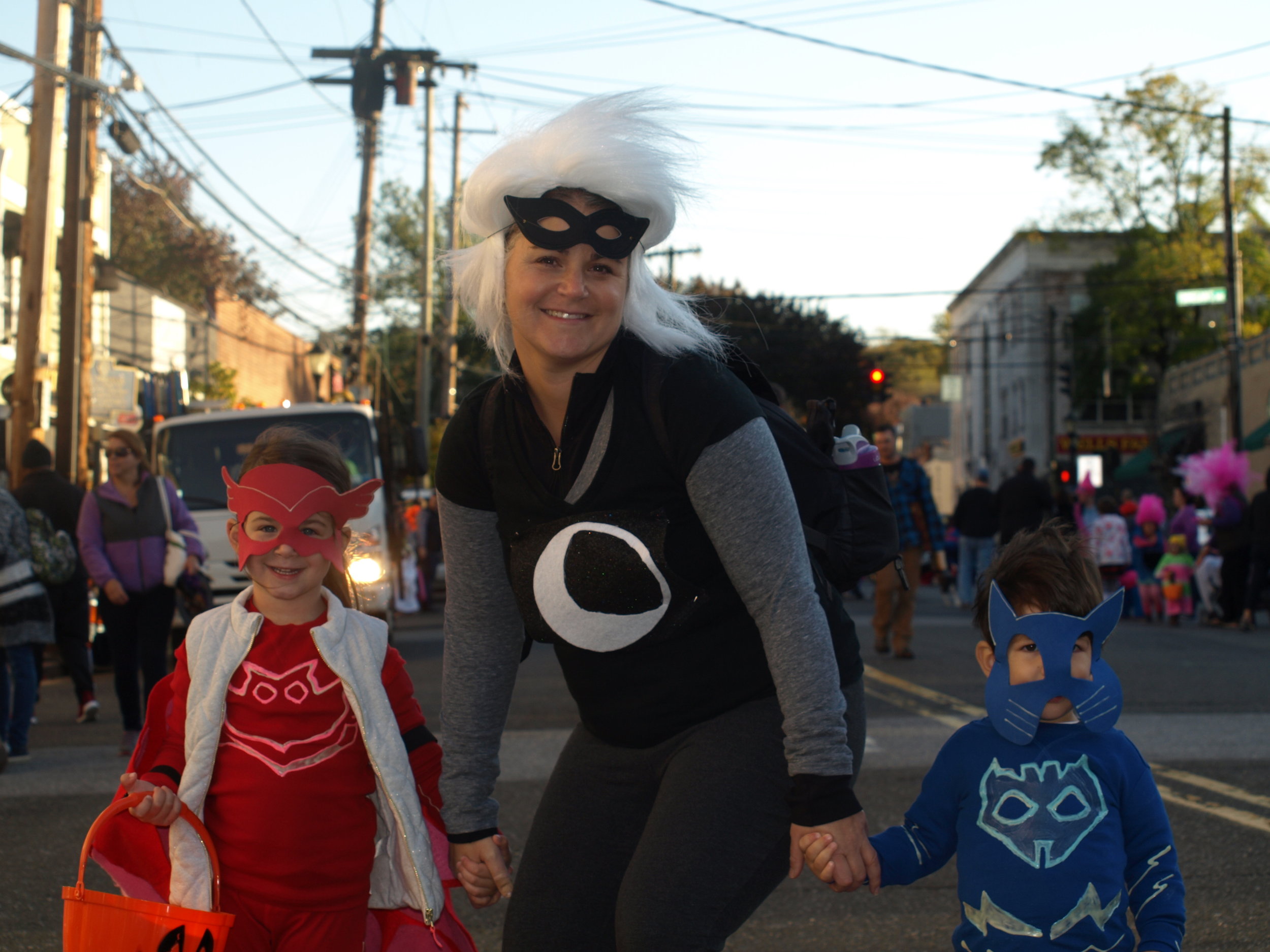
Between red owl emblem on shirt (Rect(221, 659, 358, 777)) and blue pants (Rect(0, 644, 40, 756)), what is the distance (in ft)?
16.6

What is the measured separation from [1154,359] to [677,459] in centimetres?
4936

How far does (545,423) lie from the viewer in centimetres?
267

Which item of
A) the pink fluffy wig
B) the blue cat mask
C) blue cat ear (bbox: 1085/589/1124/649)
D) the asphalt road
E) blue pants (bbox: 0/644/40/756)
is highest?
the pink fluffy wig

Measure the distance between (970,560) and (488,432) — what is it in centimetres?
1525

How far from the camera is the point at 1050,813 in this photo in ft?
8.14

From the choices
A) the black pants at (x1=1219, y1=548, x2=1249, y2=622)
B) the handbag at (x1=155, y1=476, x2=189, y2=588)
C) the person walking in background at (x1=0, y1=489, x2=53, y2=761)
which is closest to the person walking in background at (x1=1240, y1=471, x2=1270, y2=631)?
the black pants at (x1=1219, y1=548, x2=1249, y2=622)

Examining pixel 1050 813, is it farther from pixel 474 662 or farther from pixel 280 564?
pixel 280 564

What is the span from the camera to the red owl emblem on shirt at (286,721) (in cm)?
292

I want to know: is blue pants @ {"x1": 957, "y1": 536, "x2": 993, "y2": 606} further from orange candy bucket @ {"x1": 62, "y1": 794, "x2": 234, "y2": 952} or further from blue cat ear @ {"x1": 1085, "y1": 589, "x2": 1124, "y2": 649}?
orange candy bucket @ {"x1": 62, "y1": 794, "x2": 234, "y2": 952}

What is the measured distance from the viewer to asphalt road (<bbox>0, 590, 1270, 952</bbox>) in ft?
14.0

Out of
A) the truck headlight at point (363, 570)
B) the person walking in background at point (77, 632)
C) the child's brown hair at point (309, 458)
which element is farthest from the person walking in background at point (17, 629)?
Answer: the child's brown hair at point (309, 458)

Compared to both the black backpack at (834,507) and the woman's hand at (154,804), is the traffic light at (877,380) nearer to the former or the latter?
the black backpack at (834,507)

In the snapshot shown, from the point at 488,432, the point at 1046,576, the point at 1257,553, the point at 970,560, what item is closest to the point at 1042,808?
the point at 1046,576

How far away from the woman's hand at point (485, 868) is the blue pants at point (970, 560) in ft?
47.1
